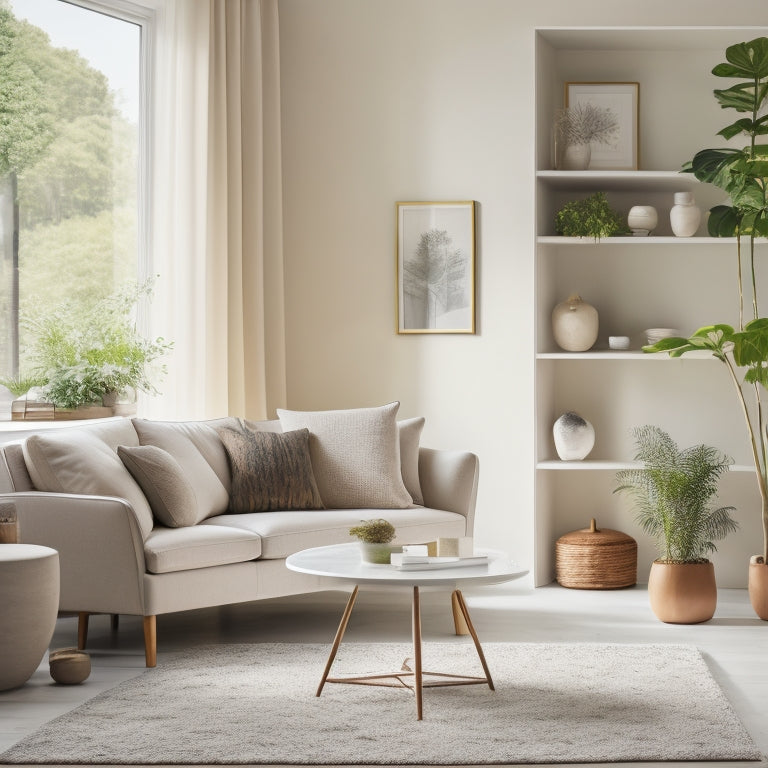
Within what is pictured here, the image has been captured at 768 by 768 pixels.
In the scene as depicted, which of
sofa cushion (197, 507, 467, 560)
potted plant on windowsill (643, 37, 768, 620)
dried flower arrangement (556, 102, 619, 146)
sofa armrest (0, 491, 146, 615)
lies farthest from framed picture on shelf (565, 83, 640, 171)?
sofa armrest (0, 491, 146, 615)

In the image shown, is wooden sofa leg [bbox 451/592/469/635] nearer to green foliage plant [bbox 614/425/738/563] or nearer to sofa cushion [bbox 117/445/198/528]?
green foliage plant [bbox 614/425/738/563]

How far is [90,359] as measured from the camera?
4777mm

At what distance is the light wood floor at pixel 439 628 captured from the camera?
3.57 metres

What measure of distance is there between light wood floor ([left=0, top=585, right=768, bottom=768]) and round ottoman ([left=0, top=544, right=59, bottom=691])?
3.8 inches

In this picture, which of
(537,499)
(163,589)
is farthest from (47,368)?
(537,499)

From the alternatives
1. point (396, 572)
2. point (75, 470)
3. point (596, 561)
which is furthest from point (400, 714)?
point (596, 561)

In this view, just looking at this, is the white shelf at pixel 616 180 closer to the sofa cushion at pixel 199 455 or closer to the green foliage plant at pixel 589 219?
the green foliage plant at pixel 589 219

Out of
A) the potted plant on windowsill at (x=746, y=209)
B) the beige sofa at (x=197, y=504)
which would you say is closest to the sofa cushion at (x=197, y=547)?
the beige sofa at (x=197, y=504)

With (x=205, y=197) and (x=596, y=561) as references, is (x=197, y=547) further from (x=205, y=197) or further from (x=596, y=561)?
(x=596, y=561)

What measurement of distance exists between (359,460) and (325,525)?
487mm

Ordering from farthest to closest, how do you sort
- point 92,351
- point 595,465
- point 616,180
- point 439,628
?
point 616,180 → point 595,465 → point 92,351 → point 439,628

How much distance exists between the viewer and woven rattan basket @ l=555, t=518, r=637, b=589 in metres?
5.17

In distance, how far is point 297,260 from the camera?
18.5 feet

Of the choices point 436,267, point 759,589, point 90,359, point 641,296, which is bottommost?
point 759,589
